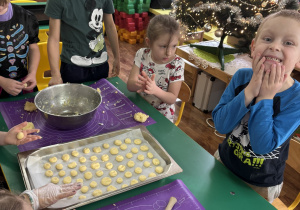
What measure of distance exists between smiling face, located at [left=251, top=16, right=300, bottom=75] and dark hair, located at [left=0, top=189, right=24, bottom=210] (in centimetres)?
80

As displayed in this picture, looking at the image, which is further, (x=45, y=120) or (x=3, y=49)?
(x=3, y=49)

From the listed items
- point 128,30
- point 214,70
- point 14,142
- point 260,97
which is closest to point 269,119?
point 260,97

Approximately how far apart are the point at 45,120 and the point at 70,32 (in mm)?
596

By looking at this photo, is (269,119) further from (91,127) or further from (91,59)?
(91,59)

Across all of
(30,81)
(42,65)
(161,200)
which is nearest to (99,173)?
(161,200)

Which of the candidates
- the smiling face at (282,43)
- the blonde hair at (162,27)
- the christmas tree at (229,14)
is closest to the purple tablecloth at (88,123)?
the blonde hair at (162,27)

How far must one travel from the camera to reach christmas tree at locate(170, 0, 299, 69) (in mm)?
2207

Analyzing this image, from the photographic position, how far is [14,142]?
0.95m

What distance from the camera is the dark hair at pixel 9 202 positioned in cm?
60

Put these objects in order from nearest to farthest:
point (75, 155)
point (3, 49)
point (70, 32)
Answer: point (75, 155) → point (3, 49) → point (70, 32)

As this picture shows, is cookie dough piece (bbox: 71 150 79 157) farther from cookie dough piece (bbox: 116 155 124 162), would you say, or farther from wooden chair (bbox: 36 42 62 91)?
wooden chair (bbox: 36 42 62 91)

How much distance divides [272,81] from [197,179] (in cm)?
42

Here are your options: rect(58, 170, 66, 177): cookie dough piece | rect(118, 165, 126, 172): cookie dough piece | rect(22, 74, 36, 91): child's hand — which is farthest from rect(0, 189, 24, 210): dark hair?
Result: rect(22, 74, 36, 91): child's hand

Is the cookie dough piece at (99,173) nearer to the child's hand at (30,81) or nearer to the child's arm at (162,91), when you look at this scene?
the child's arm at (162,91)
